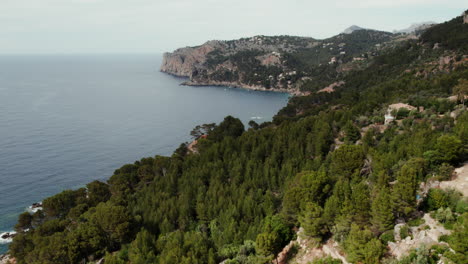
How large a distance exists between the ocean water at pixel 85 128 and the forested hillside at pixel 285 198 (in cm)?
2041

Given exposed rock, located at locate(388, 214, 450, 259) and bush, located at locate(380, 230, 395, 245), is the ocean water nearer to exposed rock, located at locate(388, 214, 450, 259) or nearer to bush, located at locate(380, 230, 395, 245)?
bush, located at locate(380, 230, 395, 245)

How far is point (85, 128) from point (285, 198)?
322ft

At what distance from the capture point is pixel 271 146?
5881 centimetres

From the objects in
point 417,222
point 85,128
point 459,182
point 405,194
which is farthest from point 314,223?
point 85,128

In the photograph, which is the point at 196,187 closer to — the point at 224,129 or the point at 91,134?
the point at 224,129

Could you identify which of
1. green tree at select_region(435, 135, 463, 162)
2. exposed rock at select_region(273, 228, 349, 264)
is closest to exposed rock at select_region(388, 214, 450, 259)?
exposed rock at select_region(273, 228, 349, 264)

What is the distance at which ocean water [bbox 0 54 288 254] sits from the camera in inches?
2842

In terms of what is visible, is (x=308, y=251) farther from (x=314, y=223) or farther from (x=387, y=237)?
(x=387, y=237)

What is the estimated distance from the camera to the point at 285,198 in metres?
34.4

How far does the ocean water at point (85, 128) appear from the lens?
72.2 meters

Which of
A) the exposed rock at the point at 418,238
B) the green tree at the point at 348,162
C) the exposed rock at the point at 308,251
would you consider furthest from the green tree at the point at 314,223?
the green tree at the point at 348,162

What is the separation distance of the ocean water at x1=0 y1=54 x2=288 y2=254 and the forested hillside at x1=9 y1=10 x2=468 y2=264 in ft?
67.0

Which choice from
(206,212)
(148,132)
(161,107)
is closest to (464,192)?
(206,212)

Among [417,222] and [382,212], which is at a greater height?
[382,212]
